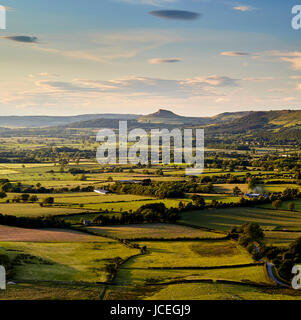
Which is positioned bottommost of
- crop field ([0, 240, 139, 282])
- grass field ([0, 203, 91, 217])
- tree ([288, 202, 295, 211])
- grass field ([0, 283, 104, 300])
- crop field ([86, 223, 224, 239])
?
crop field ([86, 223, 224, 239])

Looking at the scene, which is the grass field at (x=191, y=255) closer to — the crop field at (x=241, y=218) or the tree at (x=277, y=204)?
the crop field at (x=241, y=218)

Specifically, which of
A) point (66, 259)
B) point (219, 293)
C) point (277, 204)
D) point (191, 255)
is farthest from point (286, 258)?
point (277, 204)

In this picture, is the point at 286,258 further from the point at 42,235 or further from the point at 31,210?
the point at 31,210

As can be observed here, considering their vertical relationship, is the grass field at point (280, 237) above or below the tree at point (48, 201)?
below

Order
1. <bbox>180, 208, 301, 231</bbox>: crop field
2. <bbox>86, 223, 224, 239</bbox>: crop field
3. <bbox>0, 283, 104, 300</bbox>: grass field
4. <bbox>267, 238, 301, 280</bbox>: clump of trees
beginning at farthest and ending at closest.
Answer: <bbox>180, 208, 301, 231</bbox>: crop field
<bbox>86, 223, 224, 239</bbox>: crop field
<bbox>267, 238, 301, 280</bbox>: clump of trees
<bbox>0, 283, 104, 300</bbox>: grass field

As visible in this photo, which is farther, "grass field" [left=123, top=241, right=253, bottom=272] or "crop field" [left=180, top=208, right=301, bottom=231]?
"crop field" [left=180, top=208, right=301, bottom=231]

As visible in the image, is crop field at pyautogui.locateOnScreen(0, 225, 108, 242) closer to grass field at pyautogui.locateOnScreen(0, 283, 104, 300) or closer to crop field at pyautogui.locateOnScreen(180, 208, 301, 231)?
grass field at pyautogui.locateOnScreen(0, 283, 104, 300)

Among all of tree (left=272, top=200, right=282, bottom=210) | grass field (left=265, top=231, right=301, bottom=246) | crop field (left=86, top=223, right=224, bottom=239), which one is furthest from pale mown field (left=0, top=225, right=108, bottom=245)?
tree (left=272, top=200, right=282, bottom=210)

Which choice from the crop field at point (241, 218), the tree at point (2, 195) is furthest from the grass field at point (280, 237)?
the tree at point (2, 195)
